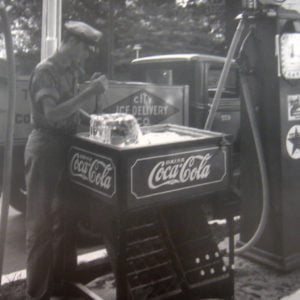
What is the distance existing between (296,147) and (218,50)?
15679 mm

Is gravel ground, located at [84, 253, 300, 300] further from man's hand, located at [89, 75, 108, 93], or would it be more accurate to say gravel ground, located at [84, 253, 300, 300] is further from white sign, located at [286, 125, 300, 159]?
man's hand, located at [89, 75, 108, 93]

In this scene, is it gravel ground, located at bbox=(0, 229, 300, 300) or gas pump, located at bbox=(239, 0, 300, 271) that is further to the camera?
gas pump, located at bbox=(239, 0, 300, 271)

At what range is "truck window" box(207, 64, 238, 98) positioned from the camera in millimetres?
6754

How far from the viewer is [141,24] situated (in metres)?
19.6

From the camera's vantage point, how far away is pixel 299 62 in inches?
147

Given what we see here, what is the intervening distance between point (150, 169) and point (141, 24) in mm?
17554

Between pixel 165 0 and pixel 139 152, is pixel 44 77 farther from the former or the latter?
pixel 165 0

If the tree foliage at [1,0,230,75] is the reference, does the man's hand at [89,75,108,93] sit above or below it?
below

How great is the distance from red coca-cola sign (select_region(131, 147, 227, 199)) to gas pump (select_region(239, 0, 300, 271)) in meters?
0.88

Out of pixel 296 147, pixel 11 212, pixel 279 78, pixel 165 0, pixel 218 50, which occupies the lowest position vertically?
pixel 11 212

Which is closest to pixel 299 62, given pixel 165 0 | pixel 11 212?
pixel 11 212

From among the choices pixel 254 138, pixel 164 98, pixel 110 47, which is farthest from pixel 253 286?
pixel 110 47

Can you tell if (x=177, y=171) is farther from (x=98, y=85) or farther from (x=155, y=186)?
(x=98, y=85)

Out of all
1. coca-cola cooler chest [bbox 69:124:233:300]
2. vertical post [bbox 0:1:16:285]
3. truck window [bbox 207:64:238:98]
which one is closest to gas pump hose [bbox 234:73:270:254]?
coca-cola cooler chest [bbox 69:124:233:300]
